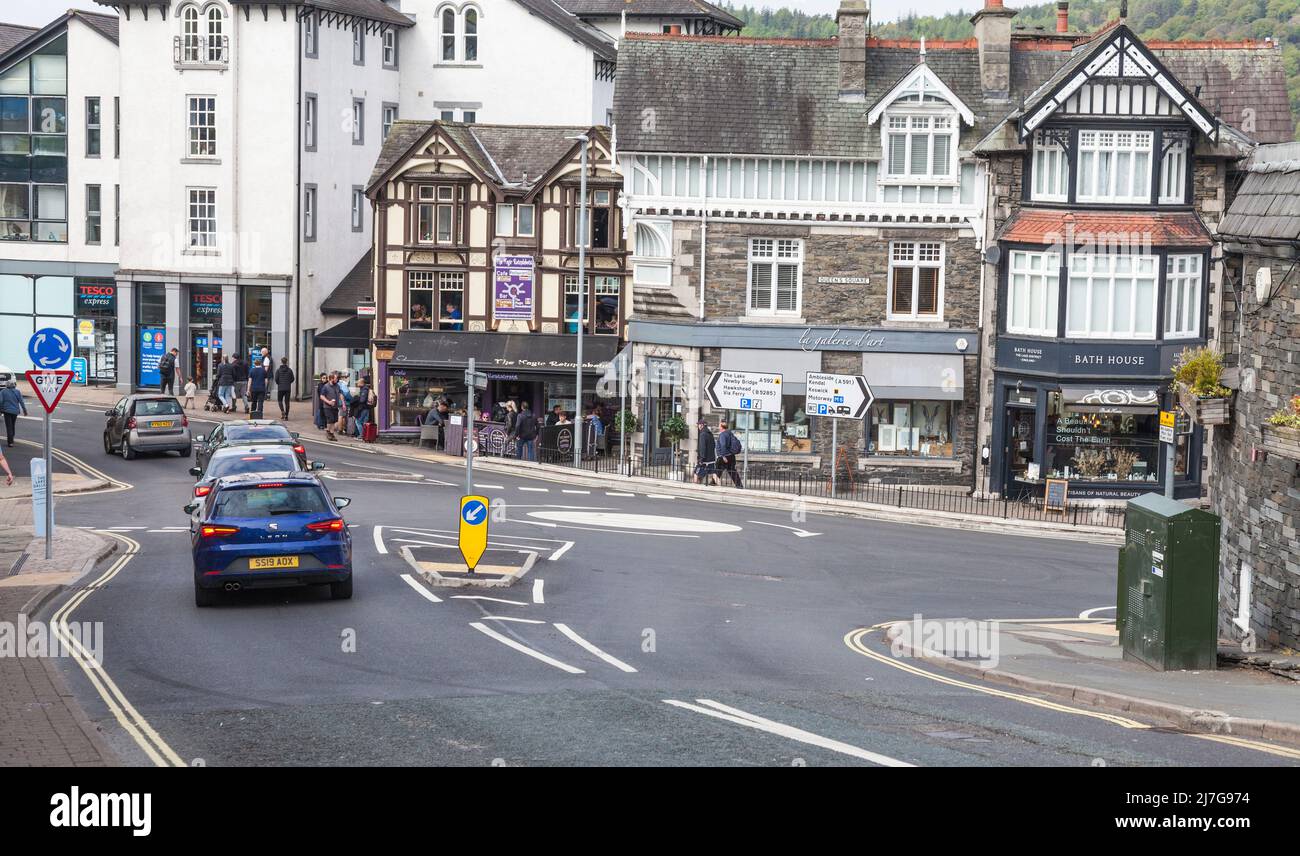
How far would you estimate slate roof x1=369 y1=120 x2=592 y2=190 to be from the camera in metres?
47.8

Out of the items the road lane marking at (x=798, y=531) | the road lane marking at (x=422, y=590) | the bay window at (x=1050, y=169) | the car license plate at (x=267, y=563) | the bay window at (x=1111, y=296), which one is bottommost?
the road lane marking at (x=798, y=531)

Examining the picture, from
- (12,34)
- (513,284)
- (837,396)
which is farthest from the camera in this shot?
(12,34)

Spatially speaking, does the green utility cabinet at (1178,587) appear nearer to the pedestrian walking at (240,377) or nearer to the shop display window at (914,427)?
the shop display window at (914,427)

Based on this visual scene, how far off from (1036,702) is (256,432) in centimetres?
2010

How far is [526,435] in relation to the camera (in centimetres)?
4291

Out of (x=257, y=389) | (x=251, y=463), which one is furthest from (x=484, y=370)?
(x=251, y=463)

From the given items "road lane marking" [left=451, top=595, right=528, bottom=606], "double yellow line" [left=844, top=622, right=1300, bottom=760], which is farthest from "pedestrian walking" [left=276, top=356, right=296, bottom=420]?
"double yellow line" [left=844, top=622, right=1300, bottom=760]

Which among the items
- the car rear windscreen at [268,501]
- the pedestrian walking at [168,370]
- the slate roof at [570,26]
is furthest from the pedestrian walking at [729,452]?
the slate roof at [570,26]

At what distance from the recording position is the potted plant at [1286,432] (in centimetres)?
1819

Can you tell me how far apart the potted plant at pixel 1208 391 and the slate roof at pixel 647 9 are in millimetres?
48223

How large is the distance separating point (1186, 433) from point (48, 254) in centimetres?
3968

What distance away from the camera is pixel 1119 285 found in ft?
124

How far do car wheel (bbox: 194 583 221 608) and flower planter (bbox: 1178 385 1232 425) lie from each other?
42.4ft

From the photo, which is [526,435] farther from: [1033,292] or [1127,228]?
[1127,228]
